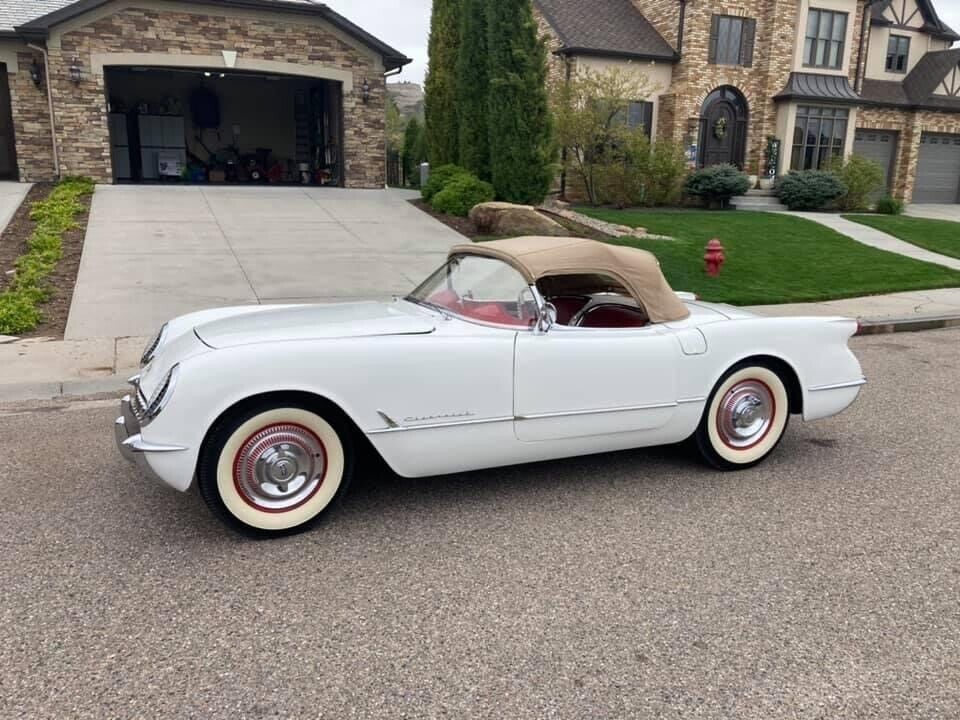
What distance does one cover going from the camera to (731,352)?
439 centimetres

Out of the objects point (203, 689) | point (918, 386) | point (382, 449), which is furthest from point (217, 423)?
point (918, 386)

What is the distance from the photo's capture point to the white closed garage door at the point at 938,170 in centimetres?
2860

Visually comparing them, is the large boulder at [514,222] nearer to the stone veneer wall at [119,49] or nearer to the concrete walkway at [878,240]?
the concrete walkway at [878,240]

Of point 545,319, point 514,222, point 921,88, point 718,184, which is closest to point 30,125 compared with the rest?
point 514,222

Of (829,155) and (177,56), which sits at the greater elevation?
(177,56)

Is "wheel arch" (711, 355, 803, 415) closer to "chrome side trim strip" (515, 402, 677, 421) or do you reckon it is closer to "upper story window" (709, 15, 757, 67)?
"chrome side trim strip" (515, 402, 677, 421)

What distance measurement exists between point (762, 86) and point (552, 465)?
2401 centimetres

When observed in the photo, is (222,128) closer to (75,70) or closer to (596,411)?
(75,70)

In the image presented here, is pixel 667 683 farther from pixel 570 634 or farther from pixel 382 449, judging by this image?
pixel 382 449

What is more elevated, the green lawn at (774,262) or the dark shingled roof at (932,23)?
the dark shingled roof at (932,23)

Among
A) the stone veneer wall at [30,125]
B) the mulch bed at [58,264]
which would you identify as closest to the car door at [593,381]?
the mulch bed at [58,264]

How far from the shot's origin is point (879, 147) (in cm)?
2764

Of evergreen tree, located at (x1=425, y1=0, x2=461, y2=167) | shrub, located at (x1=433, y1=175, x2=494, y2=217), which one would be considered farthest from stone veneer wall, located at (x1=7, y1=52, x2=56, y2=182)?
shrub, located at (x1=433, y1=175, x2=494, y2=217)

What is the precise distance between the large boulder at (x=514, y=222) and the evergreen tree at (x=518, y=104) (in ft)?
6.07
